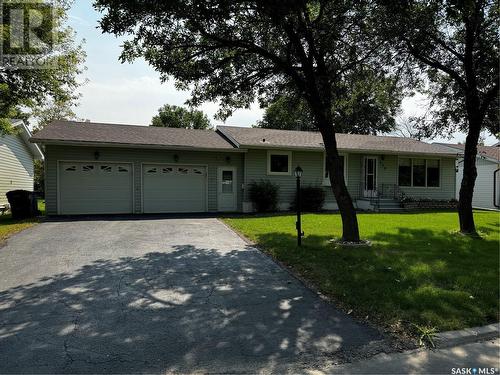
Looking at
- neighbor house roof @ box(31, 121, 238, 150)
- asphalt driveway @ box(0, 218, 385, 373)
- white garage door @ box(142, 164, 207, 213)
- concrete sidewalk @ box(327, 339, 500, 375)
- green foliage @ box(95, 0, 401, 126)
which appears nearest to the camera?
concrete sidewalk @ box(327, 339, 500, 375)

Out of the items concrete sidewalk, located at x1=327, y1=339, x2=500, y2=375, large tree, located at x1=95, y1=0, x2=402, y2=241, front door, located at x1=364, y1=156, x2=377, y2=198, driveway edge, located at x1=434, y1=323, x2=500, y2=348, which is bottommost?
concrete sidewalk, located at x1=327, y1=339, x2=500, y2=375

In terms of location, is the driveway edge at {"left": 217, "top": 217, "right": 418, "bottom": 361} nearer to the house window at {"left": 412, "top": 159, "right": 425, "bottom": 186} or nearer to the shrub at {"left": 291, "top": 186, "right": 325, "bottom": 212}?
the shrub at {"left": 291, "top": 186, "right": 325, "bottom": 212}

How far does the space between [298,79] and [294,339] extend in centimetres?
644

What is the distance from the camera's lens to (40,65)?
12.4m

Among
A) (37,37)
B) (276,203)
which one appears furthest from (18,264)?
(276,203)

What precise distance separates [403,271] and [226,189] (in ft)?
36.8

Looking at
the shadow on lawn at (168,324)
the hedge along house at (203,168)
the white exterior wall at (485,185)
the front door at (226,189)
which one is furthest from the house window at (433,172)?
the shadow on lawn at (168,324)

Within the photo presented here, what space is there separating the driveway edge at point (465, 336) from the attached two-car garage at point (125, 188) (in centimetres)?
1300

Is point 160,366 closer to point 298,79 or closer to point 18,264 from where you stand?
point 18,264

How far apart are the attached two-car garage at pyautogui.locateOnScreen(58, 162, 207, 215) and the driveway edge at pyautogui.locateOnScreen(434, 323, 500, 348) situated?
42.6 ft

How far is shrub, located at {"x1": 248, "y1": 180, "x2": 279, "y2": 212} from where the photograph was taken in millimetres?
16047

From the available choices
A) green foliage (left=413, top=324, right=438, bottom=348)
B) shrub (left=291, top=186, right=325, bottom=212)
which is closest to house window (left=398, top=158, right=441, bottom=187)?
shrub (left=291, top=186, right=325, bottom=212)

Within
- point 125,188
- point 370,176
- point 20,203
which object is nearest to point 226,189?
point 125,188

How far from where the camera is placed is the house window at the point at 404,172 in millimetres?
19109
